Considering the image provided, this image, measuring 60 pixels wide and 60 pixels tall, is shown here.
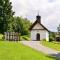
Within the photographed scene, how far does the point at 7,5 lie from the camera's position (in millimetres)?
73625

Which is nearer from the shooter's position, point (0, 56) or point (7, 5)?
point (0, 56)

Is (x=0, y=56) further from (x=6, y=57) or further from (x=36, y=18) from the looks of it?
(x=36, y=18)

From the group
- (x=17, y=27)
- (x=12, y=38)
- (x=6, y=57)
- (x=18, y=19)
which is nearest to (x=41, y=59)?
(x=6, y=57)

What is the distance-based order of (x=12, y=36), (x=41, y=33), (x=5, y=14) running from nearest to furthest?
(x=12, y=36), (x=41, y=33), (x=5, y=14)

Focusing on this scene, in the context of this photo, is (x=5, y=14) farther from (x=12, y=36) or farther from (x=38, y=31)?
(x=12, y=36)

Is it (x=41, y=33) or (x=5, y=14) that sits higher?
(x=5, y=14)

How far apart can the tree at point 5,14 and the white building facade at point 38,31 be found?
8.06 meters

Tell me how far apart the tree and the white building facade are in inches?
317

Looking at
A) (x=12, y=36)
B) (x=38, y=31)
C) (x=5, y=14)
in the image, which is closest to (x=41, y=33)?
(x=38, y=31)

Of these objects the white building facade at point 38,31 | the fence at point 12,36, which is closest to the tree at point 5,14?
the white building facade at point 38,31

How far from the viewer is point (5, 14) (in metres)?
71.8

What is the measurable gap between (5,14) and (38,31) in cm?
1092

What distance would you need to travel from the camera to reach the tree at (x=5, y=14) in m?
71.2

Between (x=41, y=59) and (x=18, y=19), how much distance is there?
8274 cm
